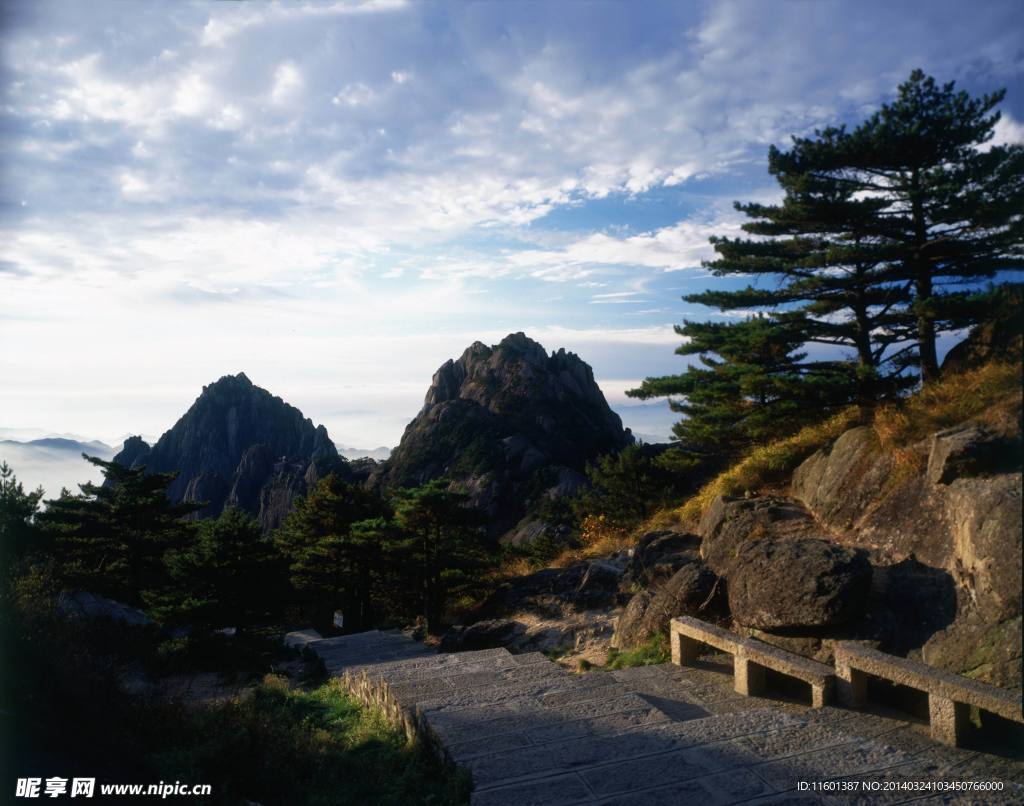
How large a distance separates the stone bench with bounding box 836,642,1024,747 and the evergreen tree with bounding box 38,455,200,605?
60.6 ft

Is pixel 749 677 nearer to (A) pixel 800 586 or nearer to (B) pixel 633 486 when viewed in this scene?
(A) pixel 800 586

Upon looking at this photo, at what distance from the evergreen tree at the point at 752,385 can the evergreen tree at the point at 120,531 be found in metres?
15.5

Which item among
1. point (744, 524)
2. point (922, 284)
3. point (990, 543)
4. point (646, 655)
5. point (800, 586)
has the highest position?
point (922, 284)

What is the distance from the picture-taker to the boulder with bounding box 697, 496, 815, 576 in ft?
31.1

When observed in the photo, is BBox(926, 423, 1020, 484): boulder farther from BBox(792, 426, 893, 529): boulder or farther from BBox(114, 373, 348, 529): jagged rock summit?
BBox(114, 373, 348, 529): jagged rock summit

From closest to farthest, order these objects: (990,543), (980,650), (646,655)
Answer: (980,650) → (990,543) → (646,655)

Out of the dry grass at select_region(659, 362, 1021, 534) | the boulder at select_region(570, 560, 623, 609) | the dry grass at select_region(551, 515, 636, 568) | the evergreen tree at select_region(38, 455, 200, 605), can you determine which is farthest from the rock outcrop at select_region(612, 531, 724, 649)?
the evergreen tree at select_region(38, 455, 200, 605)

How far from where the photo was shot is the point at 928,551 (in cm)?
703

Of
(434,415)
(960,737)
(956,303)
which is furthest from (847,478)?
(434,415)

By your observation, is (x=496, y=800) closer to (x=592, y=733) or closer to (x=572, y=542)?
(x=592, y=733)

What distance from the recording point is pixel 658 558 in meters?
11.8

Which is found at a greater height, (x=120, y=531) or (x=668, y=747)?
(x=120, y=531)

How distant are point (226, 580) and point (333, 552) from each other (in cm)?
390

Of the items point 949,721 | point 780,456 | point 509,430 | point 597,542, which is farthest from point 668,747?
point 509,430
